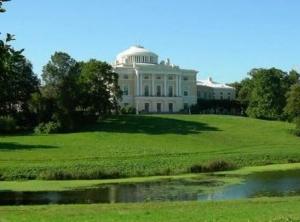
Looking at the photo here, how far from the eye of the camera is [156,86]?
498 ft

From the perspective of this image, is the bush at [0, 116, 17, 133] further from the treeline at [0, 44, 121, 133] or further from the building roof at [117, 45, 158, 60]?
the building roof at [117, 45, 158, 60]

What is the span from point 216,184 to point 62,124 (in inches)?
2133

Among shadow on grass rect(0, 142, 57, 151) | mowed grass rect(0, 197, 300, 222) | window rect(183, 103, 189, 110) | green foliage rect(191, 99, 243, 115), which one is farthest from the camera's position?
green foliage rect(191, 99, 243, 115)

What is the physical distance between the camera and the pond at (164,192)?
32094 millimetres

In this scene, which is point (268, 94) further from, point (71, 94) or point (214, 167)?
point (214, 167)

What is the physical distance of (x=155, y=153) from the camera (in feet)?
216

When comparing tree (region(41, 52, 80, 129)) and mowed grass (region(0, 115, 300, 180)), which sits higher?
tree (region(41, 52, 80, 129))

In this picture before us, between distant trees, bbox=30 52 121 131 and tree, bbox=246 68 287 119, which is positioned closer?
distant trees, bbox=30 52 121 131

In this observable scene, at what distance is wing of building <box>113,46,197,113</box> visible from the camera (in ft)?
486

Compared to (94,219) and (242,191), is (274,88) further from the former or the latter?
(94,219)

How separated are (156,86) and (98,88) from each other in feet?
176

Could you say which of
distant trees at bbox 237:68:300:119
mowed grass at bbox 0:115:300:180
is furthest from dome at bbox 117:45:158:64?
mowed grass at bbox 0:115:300:180

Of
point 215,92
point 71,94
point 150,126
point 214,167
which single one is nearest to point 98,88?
point 71,94

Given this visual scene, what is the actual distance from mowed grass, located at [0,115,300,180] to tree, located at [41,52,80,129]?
4.08 m
